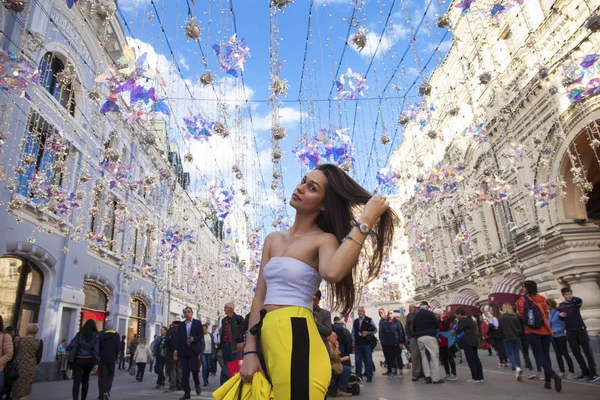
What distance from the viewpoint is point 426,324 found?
9.78 metres

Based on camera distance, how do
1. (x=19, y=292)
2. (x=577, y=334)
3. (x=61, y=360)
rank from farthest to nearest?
1. (x=61, y=360)
2. (x=19, y=292)
3. (x=577, y=334)

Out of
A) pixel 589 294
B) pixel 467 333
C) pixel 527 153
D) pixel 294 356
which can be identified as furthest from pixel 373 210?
pixel 527 153

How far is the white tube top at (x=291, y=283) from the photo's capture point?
6.08 ft

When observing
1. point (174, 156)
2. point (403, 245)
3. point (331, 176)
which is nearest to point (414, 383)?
point (331, 176)

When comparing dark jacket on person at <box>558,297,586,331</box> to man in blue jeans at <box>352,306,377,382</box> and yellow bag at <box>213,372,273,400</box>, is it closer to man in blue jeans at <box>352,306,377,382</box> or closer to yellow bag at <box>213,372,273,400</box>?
man in blue jeans at <box>352,306,377,382</box>

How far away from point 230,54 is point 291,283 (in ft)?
Result: 20.7

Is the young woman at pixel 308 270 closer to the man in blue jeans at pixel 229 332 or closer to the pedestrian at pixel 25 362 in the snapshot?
the pedestrian at pixel 25 362

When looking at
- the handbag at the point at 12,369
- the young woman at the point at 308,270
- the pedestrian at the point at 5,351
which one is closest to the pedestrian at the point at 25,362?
the handbag at the point at 12,369

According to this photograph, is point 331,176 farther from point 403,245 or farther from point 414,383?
point 403,245

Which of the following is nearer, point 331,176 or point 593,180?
point 331,176

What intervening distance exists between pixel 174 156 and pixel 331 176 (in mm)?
29044

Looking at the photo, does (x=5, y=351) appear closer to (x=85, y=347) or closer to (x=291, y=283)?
(x=85, y=347)

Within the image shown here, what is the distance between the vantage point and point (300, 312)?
1797mm

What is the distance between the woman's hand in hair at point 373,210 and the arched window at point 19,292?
14012mm
